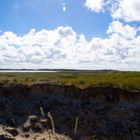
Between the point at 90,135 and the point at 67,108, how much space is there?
13.4ft

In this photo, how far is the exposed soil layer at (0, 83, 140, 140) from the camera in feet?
83.5

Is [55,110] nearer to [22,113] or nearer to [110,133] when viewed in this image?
[22,113]

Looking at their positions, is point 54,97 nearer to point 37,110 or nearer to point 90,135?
point 37,110

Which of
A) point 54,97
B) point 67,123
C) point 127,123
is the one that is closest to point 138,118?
point 127,123

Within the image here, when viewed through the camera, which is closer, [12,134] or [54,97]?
[12,134]

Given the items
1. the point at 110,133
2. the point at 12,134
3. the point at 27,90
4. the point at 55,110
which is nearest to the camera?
the point at 110,133

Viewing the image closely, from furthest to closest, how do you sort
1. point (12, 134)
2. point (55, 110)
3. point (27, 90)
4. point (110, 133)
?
point (27, 90) → point (55, 110) → point (12, 134) → point (110, 133)

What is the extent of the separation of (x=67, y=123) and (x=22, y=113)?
16.9 ft

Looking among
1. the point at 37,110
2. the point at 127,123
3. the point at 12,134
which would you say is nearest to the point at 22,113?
the point at 37,110

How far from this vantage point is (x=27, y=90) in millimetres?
32531

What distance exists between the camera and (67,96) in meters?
30.1

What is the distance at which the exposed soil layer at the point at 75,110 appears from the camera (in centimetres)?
2544

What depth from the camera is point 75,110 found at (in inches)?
1109

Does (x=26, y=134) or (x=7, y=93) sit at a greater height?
(x=7, y=93)
